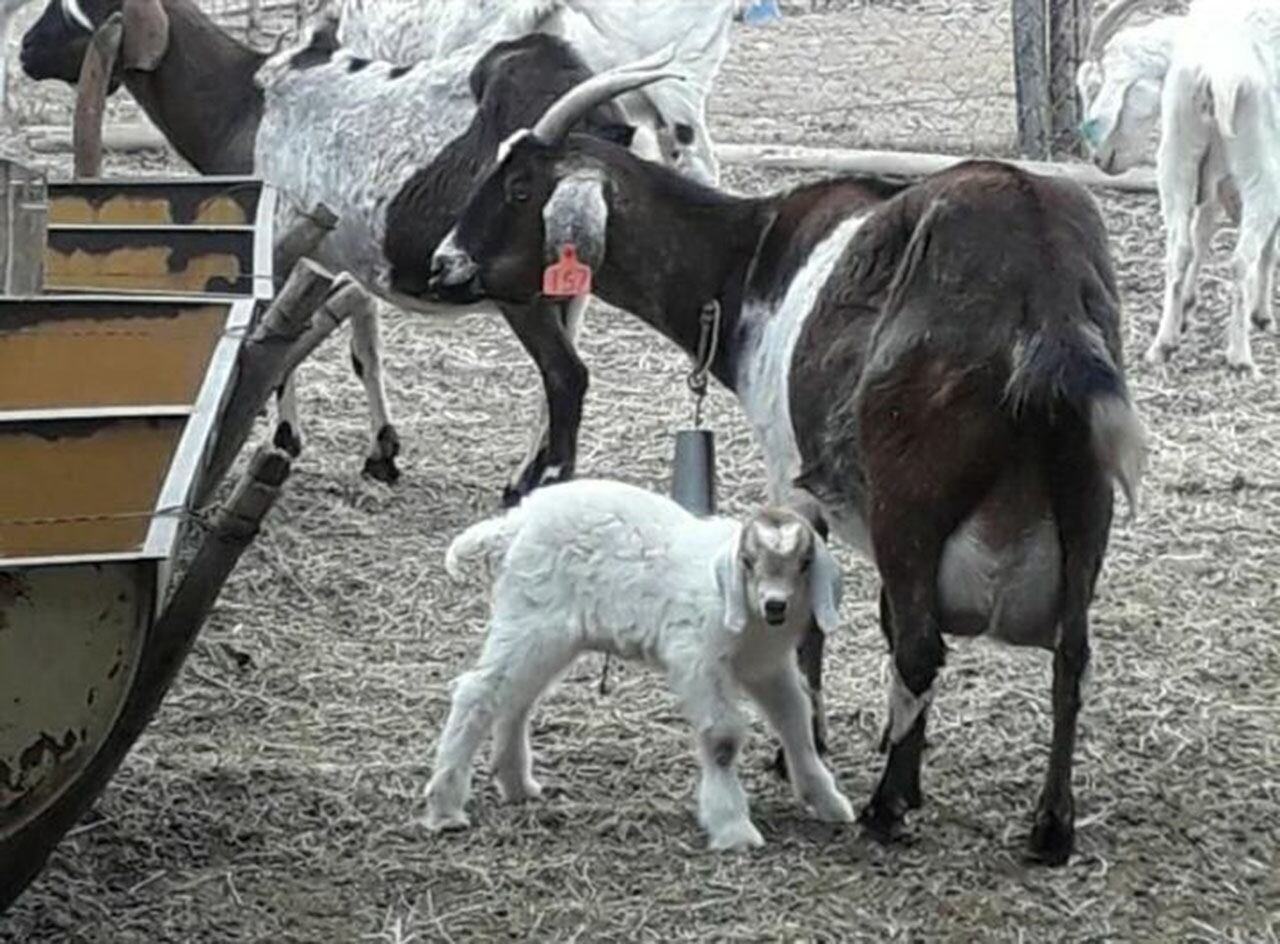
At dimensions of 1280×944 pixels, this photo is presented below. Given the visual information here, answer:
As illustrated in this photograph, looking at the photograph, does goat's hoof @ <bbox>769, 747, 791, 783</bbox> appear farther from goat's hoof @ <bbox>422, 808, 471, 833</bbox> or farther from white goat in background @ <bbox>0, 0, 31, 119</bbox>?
white goat in background @ <bbox>0, 0, 31, 119</bbox>

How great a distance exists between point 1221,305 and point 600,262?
5.09 m

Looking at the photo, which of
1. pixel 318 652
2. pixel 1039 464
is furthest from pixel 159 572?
pixel 318 652

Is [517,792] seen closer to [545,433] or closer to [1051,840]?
[1051,840]

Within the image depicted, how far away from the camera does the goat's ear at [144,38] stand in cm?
873

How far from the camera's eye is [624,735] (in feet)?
19.7

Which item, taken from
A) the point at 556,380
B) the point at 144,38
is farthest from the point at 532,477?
the point at 144,38

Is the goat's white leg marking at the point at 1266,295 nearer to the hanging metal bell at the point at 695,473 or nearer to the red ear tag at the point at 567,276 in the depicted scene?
the red ear tag at the point at 567,276

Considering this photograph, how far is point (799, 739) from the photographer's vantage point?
5289mm

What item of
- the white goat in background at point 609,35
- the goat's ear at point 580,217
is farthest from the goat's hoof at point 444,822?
the white goat in background at point 609,35

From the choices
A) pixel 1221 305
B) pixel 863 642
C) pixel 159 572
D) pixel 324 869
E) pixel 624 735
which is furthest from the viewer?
pixel 1221 305

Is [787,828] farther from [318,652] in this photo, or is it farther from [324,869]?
[318,652]

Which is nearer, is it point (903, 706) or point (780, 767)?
point (903, 706)

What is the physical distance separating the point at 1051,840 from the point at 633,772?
1076 mm

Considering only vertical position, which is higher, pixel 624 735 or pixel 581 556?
pixel 581 556
